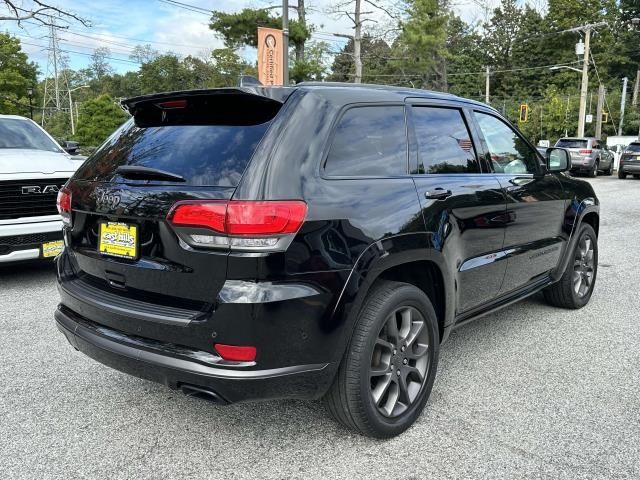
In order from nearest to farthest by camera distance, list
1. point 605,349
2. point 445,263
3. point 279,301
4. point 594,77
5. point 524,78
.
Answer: point 279,301
point 445,263
point 605,349
point 594,77
point 524,78

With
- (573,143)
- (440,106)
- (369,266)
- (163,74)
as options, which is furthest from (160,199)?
(163,74)

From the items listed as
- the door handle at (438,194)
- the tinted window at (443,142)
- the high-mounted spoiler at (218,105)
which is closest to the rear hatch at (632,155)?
the tinted window at (443,142)

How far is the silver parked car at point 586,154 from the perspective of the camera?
25625 mm

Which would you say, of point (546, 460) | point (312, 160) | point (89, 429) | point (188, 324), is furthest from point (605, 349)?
point (89, 429)

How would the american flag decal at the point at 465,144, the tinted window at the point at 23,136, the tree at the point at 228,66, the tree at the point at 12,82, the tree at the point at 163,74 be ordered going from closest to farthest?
1. the american flag decal at the point at 465,144
2. the tinted window at the point at 23,136
3. the tree at the point at 12,82
4. the tree at the point at 228,66
5. the tree at the point at 163,74

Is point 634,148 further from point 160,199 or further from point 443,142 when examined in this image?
point 160,199

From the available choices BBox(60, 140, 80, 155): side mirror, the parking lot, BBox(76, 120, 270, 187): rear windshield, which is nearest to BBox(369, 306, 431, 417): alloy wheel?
the parking lot

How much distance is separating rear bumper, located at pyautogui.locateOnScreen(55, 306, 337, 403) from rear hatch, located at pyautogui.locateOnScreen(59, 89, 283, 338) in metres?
0.09

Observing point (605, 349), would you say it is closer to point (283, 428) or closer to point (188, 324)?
point (283, 428)

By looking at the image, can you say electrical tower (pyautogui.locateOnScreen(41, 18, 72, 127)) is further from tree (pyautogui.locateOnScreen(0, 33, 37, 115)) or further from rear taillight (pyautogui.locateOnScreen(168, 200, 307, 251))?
rear taillight (pyautogui.locateOnScreen(168, 200, 307, 251))

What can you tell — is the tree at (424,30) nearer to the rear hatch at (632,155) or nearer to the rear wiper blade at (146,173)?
the rear hatch at (632,155)

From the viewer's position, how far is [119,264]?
8.82 ft

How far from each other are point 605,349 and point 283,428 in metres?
2.64

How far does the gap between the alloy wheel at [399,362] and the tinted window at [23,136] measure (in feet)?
19.3
